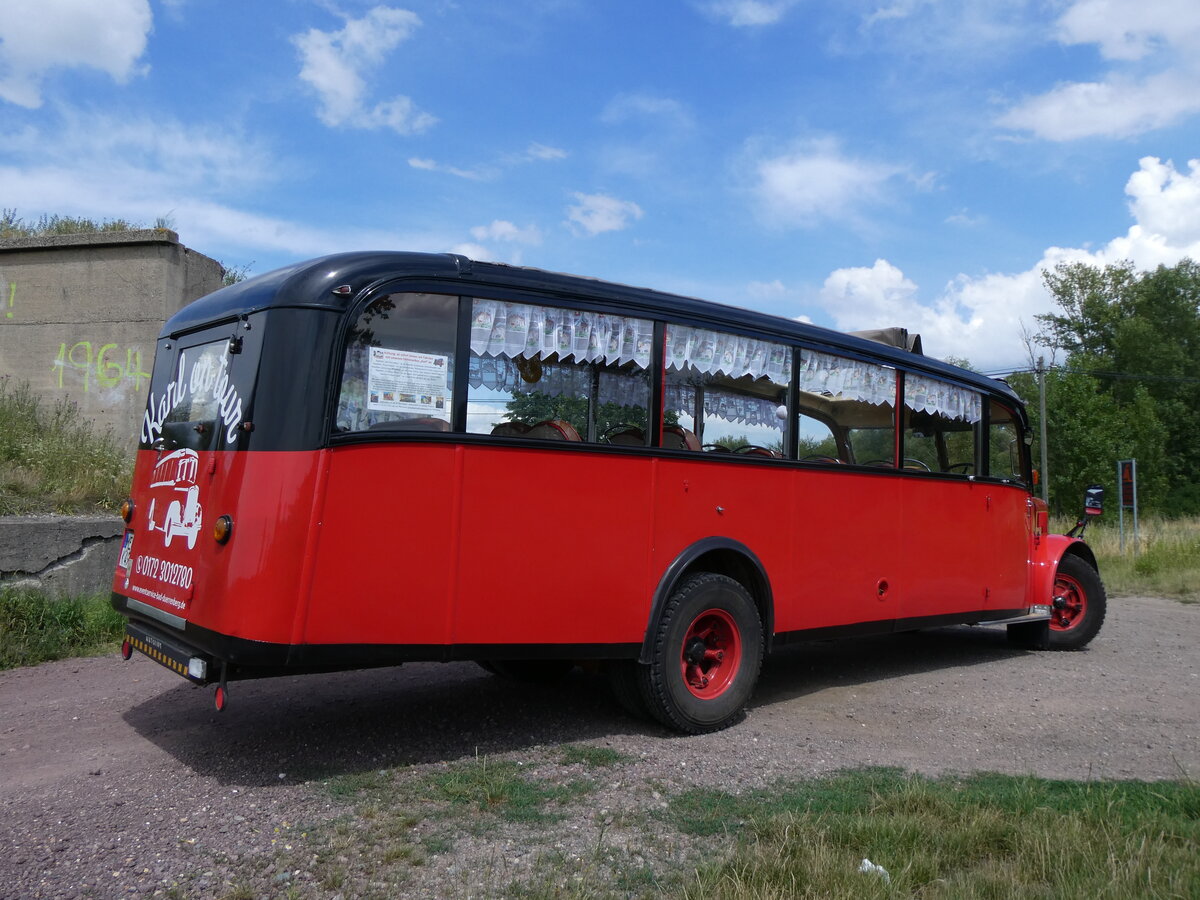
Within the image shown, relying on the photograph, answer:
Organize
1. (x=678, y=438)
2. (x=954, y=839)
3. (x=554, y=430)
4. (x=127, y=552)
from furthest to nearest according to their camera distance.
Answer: (x=678, y=438)
(x=127, y=552)
(x=554, y=430)
(x=954, y=839)

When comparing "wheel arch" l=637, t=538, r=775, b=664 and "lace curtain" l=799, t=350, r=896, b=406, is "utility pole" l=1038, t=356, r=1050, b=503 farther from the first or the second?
"wheel arch" l=637, t=538, r=775, b=664

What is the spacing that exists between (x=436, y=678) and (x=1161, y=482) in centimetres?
4787

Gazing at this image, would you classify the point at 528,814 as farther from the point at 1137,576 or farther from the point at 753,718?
the point at 1137,576

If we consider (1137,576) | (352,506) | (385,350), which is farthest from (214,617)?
(1137,576)

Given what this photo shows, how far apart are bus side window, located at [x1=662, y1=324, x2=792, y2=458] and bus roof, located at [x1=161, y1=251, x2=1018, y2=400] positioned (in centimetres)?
13

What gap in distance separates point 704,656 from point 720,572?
1.79ft

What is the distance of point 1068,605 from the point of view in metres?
9.30

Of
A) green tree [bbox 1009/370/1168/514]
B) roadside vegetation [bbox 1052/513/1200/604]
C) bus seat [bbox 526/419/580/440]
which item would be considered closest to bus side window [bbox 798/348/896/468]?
bus seat [bbox 526/419/580/440]

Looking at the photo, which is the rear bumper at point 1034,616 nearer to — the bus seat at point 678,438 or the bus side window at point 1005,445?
the bus side window at point 1005,445

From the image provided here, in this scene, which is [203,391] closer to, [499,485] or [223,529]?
[223,529]

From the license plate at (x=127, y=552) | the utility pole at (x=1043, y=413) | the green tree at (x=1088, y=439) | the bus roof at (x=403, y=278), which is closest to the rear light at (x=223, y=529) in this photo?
the bus roof at (x=403, y=278)

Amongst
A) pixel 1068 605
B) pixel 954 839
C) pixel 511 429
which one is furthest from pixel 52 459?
pixel 1068 605

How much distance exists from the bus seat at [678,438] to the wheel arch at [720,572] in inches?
22.8

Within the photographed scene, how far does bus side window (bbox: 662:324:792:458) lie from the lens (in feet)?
19.1
